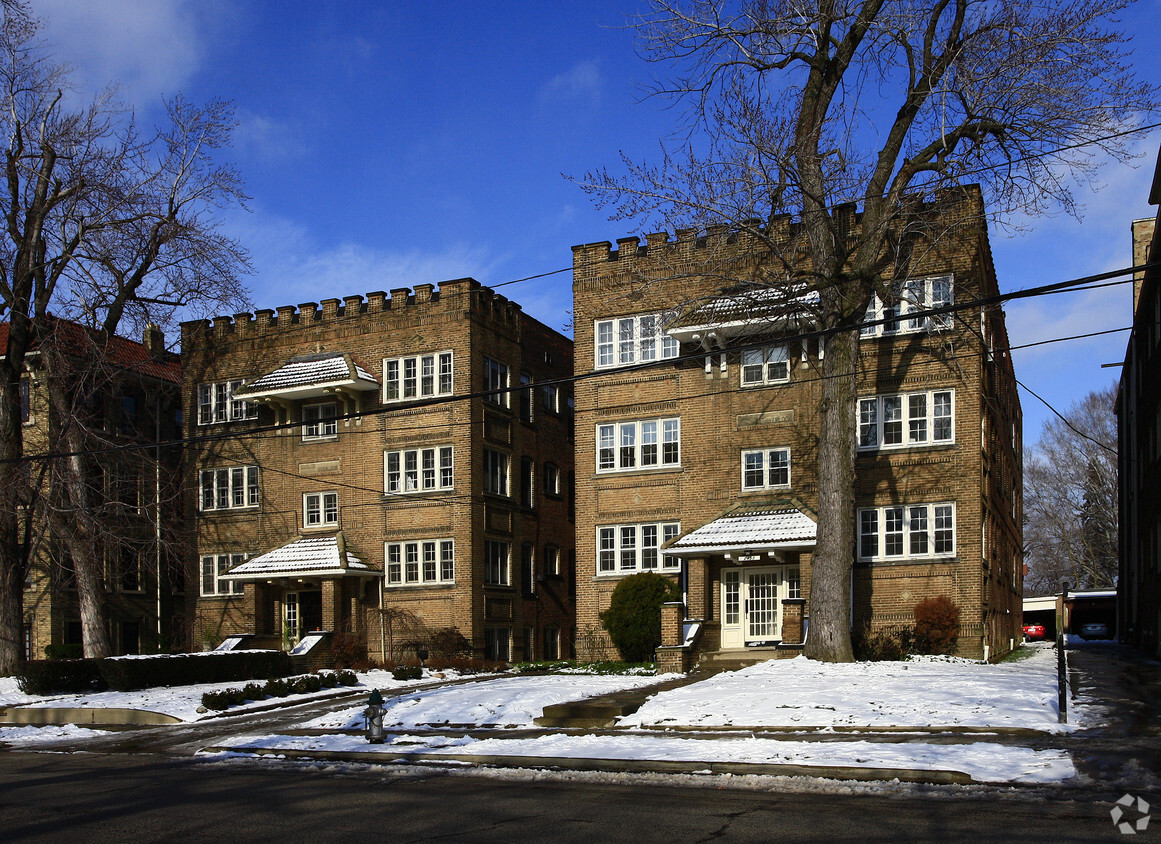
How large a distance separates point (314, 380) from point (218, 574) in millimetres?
8169

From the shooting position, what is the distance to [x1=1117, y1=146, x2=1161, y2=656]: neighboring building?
32.0 meters

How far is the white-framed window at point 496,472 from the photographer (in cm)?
3584

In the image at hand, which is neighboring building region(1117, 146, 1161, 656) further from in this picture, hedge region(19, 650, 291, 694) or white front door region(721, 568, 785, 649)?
hedge region(19, 650, 291, 694)

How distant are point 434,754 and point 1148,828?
9.04 metres

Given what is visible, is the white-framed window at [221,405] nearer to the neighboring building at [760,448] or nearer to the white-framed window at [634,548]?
the neighboring building at [760,448]

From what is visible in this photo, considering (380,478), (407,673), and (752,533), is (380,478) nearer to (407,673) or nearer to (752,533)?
(407,673)

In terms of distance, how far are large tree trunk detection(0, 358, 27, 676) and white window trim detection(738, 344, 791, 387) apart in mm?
19681

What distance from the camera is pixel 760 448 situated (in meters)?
30.2

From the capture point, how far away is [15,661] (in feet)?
95.0

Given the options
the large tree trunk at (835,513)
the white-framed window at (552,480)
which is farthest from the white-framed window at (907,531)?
the white-framed window at (552,480)

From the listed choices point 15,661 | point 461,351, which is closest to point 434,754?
point 15,661

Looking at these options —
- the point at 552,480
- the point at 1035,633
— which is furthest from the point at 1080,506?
the point at 552,480

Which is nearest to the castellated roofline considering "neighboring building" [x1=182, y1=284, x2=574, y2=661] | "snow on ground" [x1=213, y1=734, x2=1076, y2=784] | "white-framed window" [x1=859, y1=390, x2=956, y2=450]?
"neighboring building" [x1=182, y1=284, x2=574, y2=661]

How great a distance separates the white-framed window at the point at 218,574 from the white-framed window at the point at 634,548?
13507 millimetres
